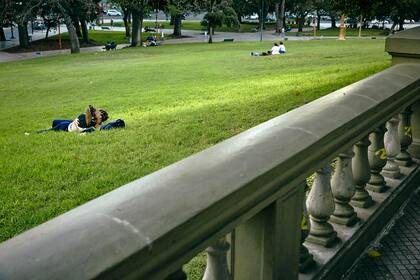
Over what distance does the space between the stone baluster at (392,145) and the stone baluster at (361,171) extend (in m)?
0.63

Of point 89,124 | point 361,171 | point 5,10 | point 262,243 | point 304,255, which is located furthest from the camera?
point 5,10

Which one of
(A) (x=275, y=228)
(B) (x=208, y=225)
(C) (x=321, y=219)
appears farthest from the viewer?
(C) (x=321, y=219)

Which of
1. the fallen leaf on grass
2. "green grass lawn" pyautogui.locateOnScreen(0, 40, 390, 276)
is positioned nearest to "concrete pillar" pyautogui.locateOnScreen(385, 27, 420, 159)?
the fallen leaf on grass

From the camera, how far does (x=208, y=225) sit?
1.70 metres

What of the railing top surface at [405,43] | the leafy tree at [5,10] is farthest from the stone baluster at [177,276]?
the leafy tree at [5,10]

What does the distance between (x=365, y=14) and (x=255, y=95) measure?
322cm

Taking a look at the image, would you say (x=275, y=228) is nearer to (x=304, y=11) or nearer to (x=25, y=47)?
(x=25, y=47)

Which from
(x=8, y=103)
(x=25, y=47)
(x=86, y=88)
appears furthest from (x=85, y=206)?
(x=25, y=47)

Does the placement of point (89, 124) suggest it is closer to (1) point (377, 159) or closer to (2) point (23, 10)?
(1) point (377, 159)

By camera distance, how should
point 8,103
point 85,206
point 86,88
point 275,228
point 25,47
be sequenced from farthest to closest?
1. point 25,47
2. point 86,88
3. point 8,103
4. point 275,228
5. point 85,206

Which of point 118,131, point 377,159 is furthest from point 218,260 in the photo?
point 118,131

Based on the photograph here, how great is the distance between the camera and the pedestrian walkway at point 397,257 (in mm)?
3051

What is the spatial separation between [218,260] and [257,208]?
9.7 inches

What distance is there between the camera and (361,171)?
3295mm
